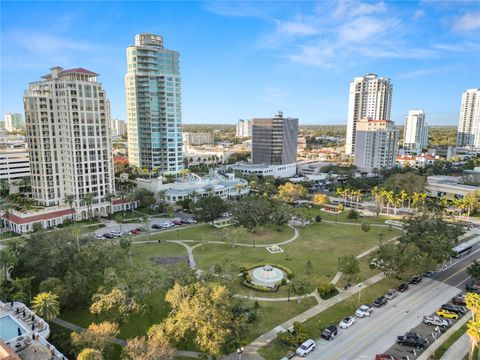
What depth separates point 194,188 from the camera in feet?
338

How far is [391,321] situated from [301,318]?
10.9 m

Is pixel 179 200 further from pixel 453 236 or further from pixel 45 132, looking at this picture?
pixel 453 236

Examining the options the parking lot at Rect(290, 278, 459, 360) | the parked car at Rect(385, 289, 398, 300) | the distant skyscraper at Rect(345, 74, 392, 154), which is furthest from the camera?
the distant skyscraper at Rect(345, 74, 392, 154)

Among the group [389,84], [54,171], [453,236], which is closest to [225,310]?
[453,236]

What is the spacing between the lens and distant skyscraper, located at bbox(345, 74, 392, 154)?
188 metres

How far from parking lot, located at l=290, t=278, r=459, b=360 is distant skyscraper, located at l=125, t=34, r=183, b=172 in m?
99.0

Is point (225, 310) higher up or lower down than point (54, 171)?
lower down

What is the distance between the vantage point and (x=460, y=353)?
34.6 meters

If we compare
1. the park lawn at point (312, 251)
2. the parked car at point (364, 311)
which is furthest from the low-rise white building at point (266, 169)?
the parked car at point (364, 311)

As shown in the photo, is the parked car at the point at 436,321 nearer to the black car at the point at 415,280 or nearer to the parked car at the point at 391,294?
the parked car at the point at 391,294

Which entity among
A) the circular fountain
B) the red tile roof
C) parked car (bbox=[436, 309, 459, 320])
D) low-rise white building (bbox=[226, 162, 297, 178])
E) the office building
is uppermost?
the office building

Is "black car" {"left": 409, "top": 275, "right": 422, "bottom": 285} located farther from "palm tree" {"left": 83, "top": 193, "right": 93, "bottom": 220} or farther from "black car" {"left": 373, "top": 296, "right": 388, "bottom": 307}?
"palm tree" {"left": 83, "top": 193, "right": 93, "bottom": 220}

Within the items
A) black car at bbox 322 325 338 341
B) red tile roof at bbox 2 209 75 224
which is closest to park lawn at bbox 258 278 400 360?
black car at bbox 322 325 338 341

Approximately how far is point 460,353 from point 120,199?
274ft
